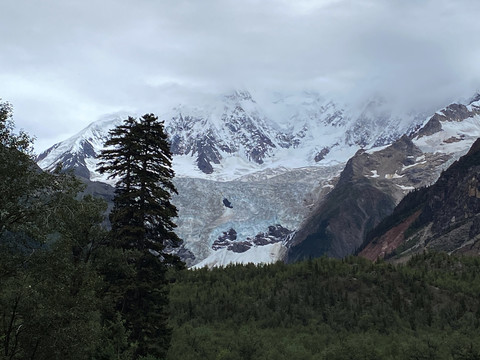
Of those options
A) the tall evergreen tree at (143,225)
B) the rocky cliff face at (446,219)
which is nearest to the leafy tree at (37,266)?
the tall evergreen tree at (143,225)

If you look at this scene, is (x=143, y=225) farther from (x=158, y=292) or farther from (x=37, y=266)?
(x=37, y=266)

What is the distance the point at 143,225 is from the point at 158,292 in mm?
3739

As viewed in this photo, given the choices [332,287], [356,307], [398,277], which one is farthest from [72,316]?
[398,277]

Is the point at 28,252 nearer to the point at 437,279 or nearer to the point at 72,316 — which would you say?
the point at 72,316

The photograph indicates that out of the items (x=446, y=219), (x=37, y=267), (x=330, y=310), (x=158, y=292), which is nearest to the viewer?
(x=37, y=267)

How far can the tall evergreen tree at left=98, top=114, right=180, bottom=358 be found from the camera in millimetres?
30859

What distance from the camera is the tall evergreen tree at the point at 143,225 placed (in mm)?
30859

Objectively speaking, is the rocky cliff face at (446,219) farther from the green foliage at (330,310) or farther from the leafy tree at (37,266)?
the leafy tree at (37,266)

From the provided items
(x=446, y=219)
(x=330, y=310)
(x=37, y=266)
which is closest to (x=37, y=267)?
(x=37, y=266)

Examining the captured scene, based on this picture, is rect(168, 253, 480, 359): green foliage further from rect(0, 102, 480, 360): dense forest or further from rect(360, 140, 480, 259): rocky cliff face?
rect(360, 140, 480, 259): rocky cliff face

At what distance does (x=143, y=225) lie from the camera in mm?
32156

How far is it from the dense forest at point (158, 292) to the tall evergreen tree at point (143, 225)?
0.26ft

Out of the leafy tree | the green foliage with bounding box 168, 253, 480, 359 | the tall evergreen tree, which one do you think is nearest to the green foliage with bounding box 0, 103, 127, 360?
the leafy tree

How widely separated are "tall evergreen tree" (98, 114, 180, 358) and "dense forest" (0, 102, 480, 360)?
8 centimetres
